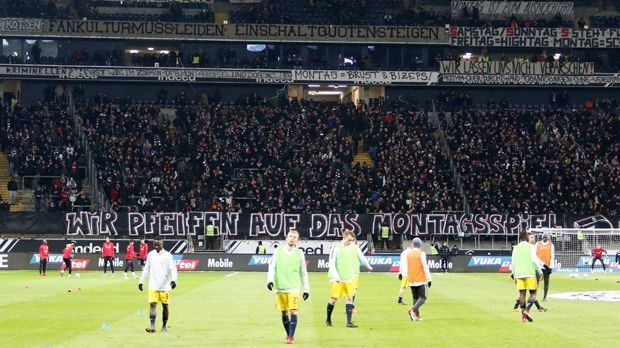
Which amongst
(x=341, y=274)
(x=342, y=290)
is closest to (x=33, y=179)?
(x=341, y=274)

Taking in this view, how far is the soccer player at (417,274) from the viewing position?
2662 centimetres

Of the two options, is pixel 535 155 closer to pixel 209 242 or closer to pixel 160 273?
pixel 209 242

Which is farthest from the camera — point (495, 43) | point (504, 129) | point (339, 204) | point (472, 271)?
point (495, 43)

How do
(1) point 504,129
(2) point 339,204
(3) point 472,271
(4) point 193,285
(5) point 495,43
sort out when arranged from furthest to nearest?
(5) point 495,43 → (1) point 504,129 → (2) point 339,204 → (3) point 472,271 → (4) point 193,285

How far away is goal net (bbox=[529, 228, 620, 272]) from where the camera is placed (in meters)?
57.9

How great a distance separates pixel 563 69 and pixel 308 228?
26.7 metres

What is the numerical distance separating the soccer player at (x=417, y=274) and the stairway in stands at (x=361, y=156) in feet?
143

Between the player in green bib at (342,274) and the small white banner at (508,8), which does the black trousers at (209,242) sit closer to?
the small white banner at (508,8)

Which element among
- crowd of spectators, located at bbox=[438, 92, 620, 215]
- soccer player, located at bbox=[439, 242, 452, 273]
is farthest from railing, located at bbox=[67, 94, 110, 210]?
crowd of spectators, located at bbox=[438, 92, 620, 215]

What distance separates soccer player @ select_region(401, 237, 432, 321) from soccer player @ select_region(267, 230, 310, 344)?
505 cm

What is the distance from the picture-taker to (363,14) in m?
78.6

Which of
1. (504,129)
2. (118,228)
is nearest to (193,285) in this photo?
(118,228)

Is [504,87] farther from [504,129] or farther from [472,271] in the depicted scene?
[472,271]

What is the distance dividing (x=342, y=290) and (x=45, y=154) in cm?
4359
